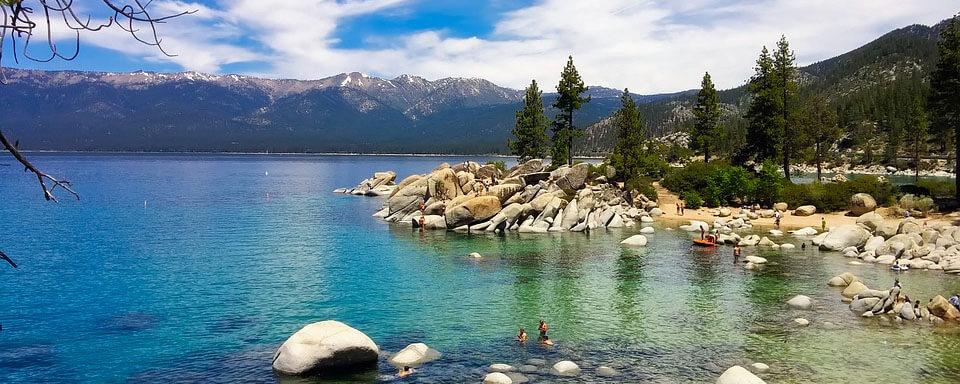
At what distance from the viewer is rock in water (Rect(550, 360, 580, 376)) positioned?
24.0 meters

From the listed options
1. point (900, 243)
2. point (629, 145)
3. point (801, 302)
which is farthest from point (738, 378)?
point (629, 145)

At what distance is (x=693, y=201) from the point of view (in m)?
79.6

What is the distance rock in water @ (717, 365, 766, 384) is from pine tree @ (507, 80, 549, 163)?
8190 cm

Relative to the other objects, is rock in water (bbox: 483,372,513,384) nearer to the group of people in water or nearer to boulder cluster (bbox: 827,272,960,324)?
the group of people in water

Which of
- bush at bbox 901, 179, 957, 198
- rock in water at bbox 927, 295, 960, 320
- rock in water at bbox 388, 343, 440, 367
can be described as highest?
bush at bbox 901, 179, 957, 198

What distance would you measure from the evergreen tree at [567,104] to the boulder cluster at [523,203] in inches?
313

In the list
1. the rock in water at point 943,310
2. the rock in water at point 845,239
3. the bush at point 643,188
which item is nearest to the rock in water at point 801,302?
the rock in water at point 943,310

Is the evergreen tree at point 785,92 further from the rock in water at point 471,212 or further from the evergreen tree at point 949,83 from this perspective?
the rock in water at point 471,212

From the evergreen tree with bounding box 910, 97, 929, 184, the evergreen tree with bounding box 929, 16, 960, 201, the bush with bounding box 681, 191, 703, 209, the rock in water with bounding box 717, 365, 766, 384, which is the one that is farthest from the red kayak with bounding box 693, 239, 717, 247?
the evergreen tree with bounding box 910, 97, 929, 184

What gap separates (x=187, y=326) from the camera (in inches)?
1205

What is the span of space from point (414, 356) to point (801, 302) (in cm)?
2318

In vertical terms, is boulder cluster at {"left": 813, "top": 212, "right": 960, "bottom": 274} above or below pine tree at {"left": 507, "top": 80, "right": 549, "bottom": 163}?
below

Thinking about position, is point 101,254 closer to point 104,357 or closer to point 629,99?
point 104,357

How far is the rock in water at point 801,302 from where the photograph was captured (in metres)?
33.8
